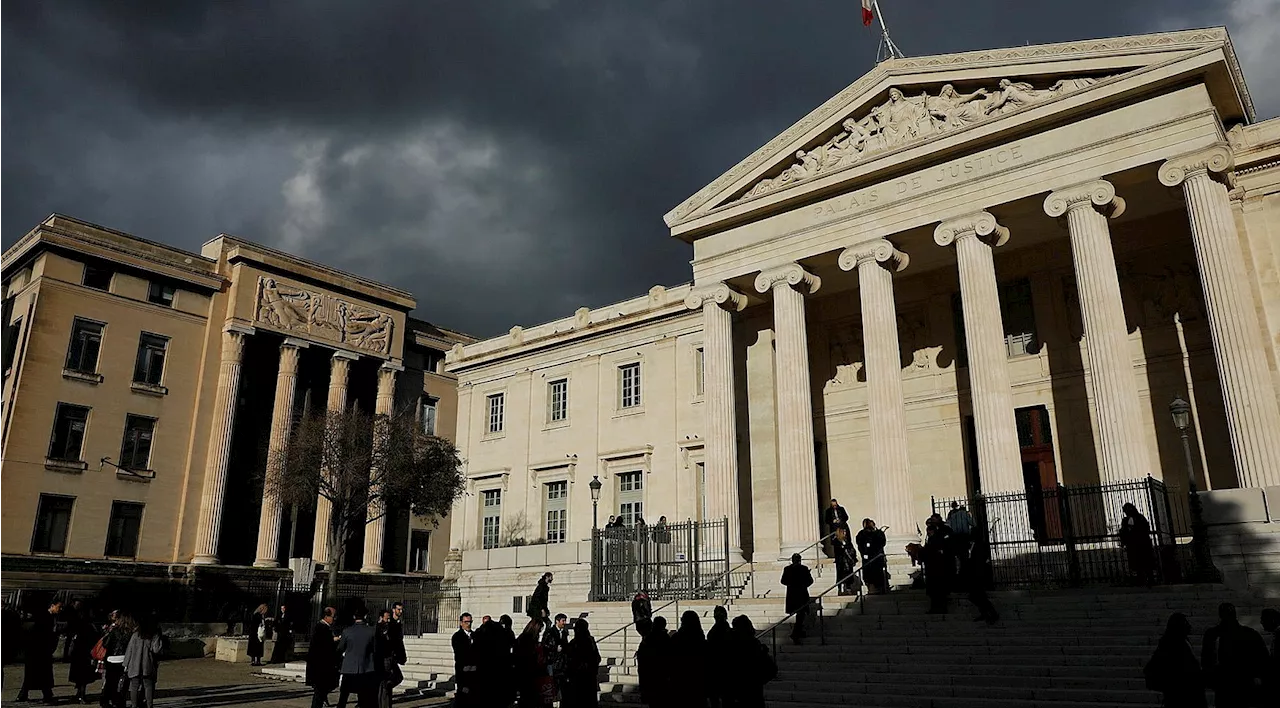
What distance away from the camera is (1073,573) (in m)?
15.9

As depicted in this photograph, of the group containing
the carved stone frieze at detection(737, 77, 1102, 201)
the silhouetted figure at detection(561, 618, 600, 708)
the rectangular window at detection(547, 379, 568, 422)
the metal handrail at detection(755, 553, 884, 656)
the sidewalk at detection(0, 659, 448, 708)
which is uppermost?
the carved stone frieze at detection(737, 77, 1102, 201)

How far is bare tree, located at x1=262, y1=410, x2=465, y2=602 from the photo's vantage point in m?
31.4

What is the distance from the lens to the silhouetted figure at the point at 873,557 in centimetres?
1694

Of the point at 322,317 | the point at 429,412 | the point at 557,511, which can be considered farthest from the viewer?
the point at 429,412

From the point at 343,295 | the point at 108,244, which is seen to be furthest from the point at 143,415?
the point at 343,295

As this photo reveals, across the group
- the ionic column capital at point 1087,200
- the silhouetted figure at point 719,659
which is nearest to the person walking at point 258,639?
the silhouetted figure at point 719,659

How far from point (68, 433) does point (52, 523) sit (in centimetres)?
326

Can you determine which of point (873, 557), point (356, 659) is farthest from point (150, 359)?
point (873, 557)

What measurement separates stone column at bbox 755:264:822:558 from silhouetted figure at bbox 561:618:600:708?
36.6 ft

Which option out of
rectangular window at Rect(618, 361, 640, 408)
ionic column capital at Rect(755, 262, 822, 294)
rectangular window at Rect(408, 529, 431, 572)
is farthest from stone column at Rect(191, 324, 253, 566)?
ionic column capital at Rect(755, 262, 822, 294)

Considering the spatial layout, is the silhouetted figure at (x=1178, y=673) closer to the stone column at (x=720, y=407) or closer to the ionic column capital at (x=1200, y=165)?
the ionic column capital at (x=1200, y=165)

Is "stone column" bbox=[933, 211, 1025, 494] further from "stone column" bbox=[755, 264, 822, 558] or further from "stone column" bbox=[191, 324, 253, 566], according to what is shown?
"stone column" bbox=[191, 324, 253, 566]

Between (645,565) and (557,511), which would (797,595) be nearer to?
(645,565)

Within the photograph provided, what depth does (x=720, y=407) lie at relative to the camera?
24.5 m
